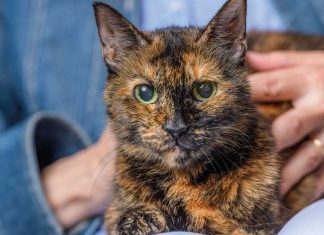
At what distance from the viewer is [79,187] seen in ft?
4.34

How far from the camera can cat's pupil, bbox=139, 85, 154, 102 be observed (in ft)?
3.15

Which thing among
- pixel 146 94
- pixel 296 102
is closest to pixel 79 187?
pixel 146 94

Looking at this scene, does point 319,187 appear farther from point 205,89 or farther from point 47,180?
point 47,180

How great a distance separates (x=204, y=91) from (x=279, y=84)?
335 mm

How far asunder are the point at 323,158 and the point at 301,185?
8 centimetres

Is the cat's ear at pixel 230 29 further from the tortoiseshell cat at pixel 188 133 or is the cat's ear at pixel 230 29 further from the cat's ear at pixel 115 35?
the cat's ear at pixel 115 35

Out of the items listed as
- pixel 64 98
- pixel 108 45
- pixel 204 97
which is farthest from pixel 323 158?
pixel 64 98

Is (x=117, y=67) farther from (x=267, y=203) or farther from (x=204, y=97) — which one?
(x=267, y=203)

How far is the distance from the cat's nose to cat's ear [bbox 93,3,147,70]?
0.64ft

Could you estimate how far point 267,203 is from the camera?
3.25 feet

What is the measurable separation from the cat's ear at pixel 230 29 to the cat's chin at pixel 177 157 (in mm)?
218

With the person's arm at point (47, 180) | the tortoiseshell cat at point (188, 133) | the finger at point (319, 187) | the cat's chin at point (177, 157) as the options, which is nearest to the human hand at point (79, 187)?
the person's arm at point (47, 180)

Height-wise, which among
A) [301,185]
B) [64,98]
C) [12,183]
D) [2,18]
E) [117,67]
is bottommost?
[301,185]

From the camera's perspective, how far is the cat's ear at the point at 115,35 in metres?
0.99
